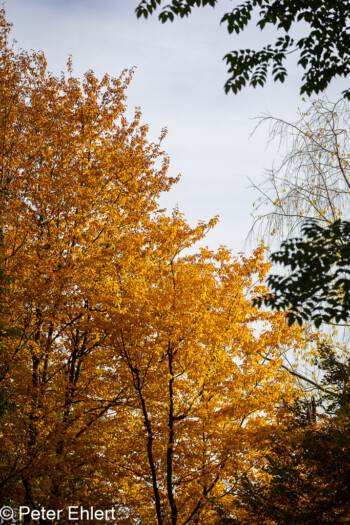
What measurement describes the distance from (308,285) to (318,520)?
496 centimetres

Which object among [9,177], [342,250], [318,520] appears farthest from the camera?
[9,177]

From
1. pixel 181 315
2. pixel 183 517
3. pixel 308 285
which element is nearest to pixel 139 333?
pixel 181 315

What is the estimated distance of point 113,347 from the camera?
1007 cm

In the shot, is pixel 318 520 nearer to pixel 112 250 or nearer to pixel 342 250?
pixel 342 250

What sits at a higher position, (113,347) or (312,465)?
(113,347)

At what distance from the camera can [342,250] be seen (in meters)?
4.61

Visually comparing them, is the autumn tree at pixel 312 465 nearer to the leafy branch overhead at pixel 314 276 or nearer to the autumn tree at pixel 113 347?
the autumn tree at pixel 113 347

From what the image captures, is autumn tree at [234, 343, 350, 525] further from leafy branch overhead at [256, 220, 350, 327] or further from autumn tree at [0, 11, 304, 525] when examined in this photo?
leafy branch overhead at [256, 220, 350, 327]

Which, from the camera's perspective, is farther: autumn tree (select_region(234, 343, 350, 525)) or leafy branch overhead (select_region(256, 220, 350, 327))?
autumn tree (select_region(234, 343, 350, 525))

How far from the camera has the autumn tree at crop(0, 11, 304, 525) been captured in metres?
9.21

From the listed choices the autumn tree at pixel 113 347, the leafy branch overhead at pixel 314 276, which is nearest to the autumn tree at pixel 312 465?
the autumn tree at pixel 113 347

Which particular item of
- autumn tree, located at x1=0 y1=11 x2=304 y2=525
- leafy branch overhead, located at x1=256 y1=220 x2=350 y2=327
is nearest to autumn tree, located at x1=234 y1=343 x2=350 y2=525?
autumn tree, located at x1=0 y1=11 x2=304 y2=525

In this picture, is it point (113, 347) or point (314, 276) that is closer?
point (314, 276)

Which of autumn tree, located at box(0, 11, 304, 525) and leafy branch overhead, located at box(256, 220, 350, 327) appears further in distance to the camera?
autumn tree, located at box(0, 11, 304, 525)
